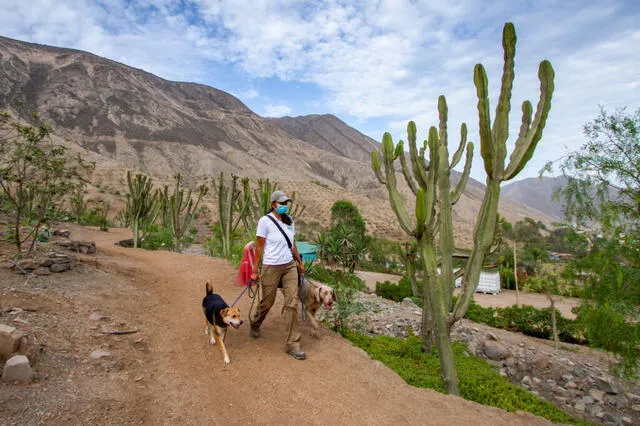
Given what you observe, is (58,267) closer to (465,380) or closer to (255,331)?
(255,331)

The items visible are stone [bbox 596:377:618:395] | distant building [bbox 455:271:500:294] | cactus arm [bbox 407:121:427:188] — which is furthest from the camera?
distant building [bbox 455:271:500:294]

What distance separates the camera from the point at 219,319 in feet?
14.7

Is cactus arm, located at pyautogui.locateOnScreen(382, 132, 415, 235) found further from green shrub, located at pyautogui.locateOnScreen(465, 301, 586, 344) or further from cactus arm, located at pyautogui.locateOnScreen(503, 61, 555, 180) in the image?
green shrub, located at pyautogui.locateOnScreen(465, 301, 586, 344)

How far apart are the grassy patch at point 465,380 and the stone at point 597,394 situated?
2.99 metres

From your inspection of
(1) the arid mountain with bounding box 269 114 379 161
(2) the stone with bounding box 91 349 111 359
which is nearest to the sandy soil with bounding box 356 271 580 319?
(2) the stone with bounding box 91 349 111 359

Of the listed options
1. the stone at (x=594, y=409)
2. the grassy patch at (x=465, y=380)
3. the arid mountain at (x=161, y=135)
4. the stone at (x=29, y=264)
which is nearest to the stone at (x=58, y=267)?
the stone at (x=29, y=264)

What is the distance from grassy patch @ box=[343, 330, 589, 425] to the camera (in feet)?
17.9

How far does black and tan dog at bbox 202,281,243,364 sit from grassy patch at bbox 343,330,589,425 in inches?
91.0

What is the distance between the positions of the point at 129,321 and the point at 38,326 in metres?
1.16

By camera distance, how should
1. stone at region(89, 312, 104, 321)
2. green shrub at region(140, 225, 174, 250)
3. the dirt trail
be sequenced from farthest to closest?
green shrub at region(140, 225, 174, 250) < stone at region(89, 312, 104, 321) < the dirt trail

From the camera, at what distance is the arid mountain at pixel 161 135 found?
58000 millimetres

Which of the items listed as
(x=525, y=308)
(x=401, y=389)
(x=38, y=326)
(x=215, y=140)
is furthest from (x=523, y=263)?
(x=215, y=140)

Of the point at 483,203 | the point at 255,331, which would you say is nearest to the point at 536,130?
the point at 483,203

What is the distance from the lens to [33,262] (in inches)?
239
